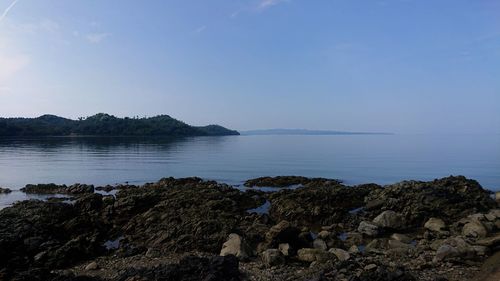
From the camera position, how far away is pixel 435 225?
814 inches

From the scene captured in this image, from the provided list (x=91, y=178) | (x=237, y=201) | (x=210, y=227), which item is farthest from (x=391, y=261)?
(x=91, y=178)

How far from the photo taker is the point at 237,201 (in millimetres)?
28625

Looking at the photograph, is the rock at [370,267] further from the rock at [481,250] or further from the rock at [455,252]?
the rock at [481,250]

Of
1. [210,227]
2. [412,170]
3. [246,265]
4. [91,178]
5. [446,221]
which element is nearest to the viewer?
[246,265]

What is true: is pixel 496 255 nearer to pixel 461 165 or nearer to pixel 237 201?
pixel 237 201

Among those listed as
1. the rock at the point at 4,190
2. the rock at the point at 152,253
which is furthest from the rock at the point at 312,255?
the rock at the point at 4,190

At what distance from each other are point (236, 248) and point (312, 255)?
123 inches

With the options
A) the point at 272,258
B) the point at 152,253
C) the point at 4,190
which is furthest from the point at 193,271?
the point at 4,190

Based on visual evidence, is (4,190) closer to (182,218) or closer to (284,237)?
(182,218)

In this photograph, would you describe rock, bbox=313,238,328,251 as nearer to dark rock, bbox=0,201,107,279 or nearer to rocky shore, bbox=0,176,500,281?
rocky shore, bbox=0,176,500,281

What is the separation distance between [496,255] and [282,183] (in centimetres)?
2617

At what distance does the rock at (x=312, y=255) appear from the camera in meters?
15.1

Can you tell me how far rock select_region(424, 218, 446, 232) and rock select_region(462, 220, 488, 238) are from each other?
139 cm

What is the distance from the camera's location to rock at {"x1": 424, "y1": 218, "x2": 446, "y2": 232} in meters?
20.3
